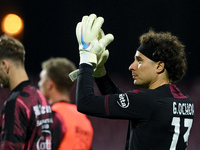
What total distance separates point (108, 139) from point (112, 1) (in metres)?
2.43

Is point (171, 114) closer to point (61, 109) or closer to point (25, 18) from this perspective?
point (61, 109)

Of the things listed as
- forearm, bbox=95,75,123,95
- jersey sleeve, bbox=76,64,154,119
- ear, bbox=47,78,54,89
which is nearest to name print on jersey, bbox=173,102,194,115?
jersey sleeve, bbox=76,64,154,119

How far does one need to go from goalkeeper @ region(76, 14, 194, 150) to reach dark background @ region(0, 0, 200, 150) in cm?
407

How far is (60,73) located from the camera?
3.24 metres

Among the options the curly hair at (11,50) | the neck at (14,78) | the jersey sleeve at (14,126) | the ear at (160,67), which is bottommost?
the jersey sleeve at (14,126)

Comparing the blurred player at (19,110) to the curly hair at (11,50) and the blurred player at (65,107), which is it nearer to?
the curly hair at (11,50)

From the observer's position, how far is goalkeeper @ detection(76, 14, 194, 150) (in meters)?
1.85

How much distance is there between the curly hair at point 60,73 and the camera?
3.21 metres

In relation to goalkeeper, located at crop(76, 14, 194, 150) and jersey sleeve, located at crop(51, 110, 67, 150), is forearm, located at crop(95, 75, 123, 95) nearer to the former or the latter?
goalkeeper, located at crop(76, 14, 194, 150)

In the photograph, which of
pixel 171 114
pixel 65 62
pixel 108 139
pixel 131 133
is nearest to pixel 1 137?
pixel 131 133

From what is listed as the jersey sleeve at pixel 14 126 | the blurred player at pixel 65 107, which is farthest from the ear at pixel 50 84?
the jersey sleeve at pixel 14 126

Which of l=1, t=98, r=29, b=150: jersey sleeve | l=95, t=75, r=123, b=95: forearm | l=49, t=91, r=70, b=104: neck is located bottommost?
l=49, t=91, r=70, b=104: neck

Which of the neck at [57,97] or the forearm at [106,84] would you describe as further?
the neck at [57,97]

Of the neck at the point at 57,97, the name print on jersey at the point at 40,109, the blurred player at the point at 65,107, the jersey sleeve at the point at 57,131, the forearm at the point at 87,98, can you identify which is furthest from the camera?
the neck at the point at 57,97
